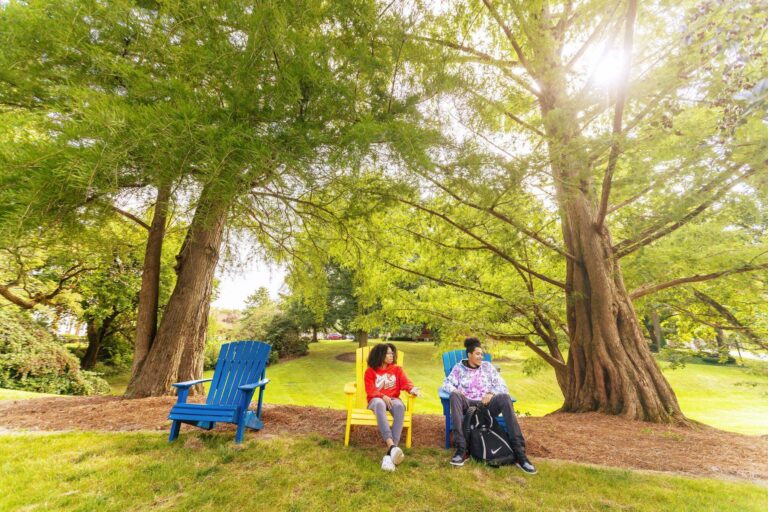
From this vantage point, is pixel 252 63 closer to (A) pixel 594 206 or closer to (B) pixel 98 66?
(B) pixel 98 66

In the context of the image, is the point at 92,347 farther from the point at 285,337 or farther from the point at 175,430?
the point at 175,430

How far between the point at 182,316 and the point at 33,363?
292 inches

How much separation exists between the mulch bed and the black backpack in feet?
1.45

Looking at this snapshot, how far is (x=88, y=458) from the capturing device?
8.95 feet

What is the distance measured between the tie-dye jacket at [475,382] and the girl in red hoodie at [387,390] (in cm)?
45

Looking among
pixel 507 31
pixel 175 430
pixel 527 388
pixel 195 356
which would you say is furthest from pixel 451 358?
pixel 527 388

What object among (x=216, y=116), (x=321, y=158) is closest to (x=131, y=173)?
(x=216, y=116)

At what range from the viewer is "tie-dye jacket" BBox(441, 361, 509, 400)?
11.5 feet

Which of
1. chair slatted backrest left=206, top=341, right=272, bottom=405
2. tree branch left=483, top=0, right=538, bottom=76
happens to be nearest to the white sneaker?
chair slatted backrest left=206, top=341, right=272, bottom=405

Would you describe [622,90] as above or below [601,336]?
above

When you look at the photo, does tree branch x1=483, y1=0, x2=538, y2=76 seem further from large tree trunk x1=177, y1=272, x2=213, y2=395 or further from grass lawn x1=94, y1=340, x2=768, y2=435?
grass lawn x1=94, y1=340, x2=768, y2=435

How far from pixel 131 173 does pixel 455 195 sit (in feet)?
9.29

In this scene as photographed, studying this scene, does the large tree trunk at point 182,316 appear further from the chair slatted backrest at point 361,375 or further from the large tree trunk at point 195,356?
the chair slatted backrest at point 361,375

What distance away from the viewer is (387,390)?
357cm
